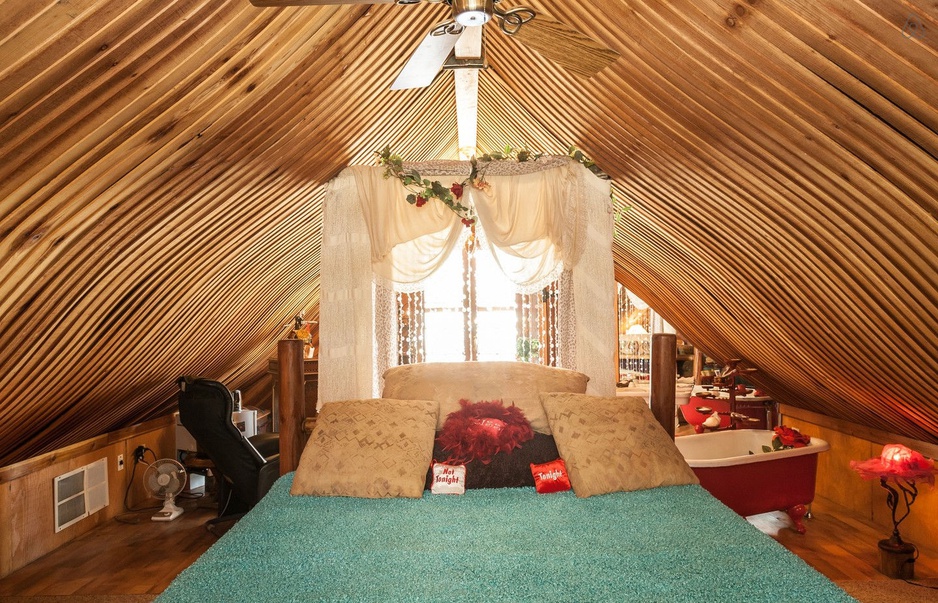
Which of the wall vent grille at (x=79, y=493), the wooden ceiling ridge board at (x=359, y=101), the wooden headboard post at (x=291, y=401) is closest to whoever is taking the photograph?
the wooden ceiling ridge board at (x=359, y=101)

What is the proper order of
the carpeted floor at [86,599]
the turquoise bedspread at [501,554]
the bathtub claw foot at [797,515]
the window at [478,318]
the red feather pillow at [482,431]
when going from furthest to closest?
the window at [478,318] → the bathtub claw foot at [797,515] → the carpeted floor at [86,599] → the red feather pillow at [482,431] → the turquoise bedspread at [501,554]

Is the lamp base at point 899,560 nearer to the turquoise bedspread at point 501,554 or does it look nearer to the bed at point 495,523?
the bed at point 495,523

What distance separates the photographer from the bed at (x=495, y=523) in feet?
6.28

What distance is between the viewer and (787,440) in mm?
4941

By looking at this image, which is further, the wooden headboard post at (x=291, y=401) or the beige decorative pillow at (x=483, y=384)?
the wooden headboard post at (x=291, y=401)

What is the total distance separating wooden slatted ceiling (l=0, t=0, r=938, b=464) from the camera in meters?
2.10

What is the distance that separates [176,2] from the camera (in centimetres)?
201

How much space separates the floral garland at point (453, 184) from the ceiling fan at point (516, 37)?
114 centimetres

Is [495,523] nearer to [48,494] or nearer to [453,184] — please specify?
[453,184]

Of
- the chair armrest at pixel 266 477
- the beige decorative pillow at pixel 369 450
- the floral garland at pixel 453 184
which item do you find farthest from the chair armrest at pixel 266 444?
the floral garland at pixel 453 184

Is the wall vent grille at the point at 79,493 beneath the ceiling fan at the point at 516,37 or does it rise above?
beneath

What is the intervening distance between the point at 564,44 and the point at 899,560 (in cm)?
364

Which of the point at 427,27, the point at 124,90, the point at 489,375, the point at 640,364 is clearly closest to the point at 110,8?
the point at 124,90

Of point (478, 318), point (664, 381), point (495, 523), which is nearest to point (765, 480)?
point (664, 381)
